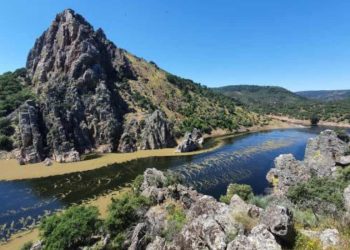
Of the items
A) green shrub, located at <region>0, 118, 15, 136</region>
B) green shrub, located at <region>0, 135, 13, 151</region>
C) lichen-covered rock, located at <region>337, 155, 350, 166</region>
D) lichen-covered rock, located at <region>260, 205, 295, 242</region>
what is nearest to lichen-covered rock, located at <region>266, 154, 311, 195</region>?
lichen-covered rock, located at <region>337, 155, 350, 166</region>

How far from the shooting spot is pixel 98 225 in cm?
4038

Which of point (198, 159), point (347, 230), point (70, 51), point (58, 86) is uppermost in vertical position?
point (70, 51)

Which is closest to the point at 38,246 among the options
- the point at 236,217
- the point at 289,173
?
the point at 236,217

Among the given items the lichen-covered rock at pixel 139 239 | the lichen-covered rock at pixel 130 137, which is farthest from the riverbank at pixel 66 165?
the lichen-covered rock at pixel 139 239

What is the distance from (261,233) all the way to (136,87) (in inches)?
6491

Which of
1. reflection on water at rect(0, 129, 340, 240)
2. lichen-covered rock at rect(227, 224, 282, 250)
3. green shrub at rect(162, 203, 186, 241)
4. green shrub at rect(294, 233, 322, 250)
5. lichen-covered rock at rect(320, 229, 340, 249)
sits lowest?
reflection on water at rect(0, 129, 340, 240)

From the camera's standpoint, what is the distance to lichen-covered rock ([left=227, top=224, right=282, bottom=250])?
55.6 ft

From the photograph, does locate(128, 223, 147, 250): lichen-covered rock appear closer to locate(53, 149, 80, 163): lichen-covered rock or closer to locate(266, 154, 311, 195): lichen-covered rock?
locate(266, 154, 311, 195): lichen-covered rock

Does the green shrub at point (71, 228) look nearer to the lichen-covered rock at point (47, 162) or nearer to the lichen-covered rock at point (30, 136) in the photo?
the lichen-covered rock at point (47, 162)

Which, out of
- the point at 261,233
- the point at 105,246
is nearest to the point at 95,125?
the point at 105,246

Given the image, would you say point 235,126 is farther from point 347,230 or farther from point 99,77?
point 347,230

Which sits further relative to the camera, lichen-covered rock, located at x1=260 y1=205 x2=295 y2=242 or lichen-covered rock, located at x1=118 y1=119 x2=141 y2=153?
lichen-covered rock, located at x1=118 y1=119 x2=141 y2=153

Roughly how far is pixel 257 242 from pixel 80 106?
4610 inches

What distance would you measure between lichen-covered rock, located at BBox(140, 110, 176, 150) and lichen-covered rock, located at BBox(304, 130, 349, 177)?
66497 mm
